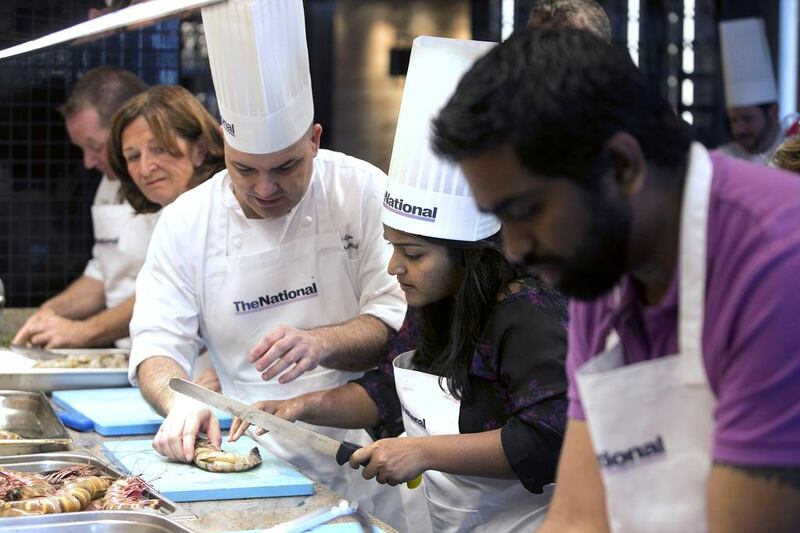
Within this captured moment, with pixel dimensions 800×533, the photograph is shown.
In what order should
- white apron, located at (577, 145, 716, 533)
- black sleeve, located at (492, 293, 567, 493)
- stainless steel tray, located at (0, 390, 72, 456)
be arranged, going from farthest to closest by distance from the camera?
stainless steel tray, located at (0, 390, 72, 456)
black sleeve, located at (492, 293, 567, 493)
white apron, located at (577, 145, 716, 533)

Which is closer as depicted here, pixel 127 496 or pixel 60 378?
pixel 127 496

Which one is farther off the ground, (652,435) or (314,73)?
(652,435)

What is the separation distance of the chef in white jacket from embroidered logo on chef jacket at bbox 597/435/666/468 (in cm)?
121

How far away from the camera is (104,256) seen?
3.85 m

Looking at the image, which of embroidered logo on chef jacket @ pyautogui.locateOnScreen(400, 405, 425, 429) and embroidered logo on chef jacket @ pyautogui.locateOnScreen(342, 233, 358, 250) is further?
embroidered logo on chef jacket @ pyautogui.locateOnScreen(342, 233, 358, 250)

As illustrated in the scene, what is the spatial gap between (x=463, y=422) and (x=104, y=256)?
212 centimetres


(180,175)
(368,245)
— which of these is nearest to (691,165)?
(368,245)

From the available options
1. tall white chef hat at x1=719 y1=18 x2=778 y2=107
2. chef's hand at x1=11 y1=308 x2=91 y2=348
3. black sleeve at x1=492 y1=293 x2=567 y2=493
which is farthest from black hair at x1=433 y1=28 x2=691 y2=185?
tall white chef hat at x1=719 y1=18 x2=778 y2=107

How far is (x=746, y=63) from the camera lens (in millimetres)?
4758

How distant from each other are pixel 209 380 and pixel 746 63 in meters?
2.97

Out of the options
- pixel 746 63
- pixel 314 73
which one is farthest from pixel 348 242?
pixel 314 73

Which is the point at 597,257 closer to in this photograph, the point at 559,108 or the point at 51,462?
the point at 559,108

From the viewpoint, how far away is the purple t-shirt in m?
1.04

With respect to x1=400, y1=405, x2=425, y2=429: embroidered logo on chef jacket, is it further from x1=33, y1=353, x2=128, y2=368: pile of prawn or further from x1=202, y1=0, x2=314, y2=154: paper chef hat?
x1=33, y1=353, x2=128, y2=368: pile of prawn
